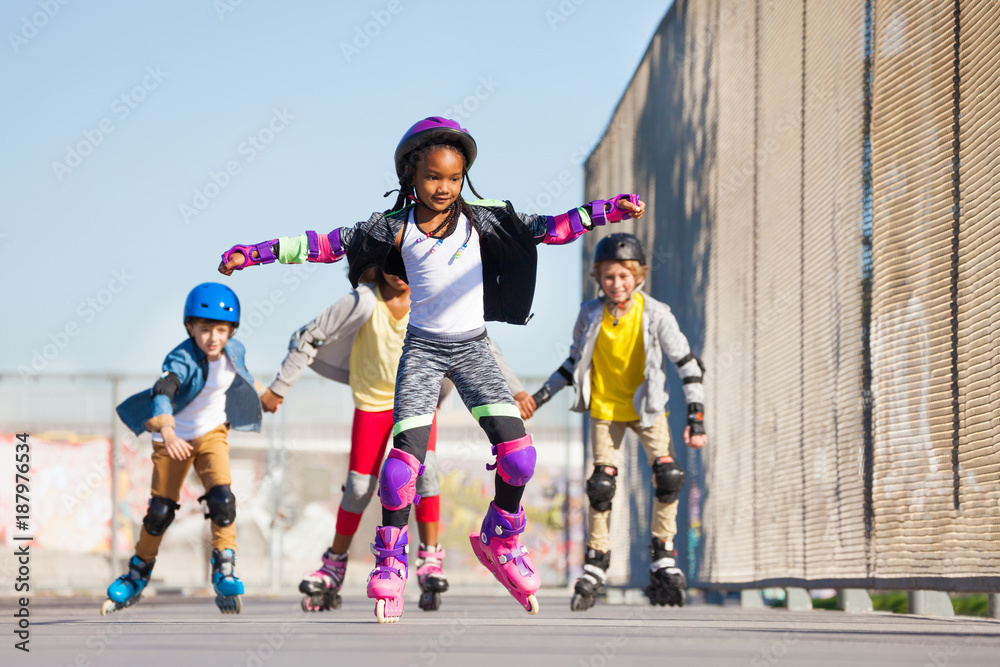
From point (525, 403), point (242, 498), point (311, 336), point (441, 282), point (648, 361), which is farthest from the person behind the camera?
point (242, 498)

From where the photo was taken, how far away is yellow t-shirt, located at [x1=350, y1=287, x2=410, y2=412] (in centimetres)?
538

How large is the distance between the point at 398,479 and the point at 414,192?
1.04 meters

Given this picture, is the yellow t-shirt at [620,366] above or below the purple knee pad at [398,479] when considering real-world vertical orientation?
above

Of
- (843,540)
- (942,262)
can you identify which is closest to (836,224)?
(942,262)

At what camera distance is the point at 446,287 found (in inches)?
155

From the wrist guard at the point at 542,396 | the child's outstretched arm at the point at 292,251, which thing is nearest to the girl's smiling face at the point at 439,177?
the child's outstretched arm at the point at 292,251

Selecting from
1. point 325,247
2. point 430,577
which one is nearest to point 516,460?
point 325,247

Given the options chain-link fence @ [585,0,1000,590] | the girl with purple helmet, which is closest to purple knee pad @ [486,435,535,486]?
the girl with purple helmet

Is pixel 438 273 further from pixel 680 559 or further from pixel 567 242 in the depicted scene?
pixel 680 559

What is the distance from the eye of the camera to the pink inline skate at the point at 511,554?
156 inches

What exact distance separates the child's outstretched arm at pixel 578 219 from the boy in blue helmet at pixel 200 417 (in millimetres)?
1862

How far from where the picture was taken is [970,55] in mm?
3686

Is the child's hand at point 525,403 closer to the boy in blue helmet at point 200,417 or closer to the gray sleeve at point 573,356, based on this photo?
the gray sleeve at point 573,356

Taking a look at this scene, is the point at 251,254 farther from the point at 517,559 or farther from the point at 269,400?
the point at 269,400
